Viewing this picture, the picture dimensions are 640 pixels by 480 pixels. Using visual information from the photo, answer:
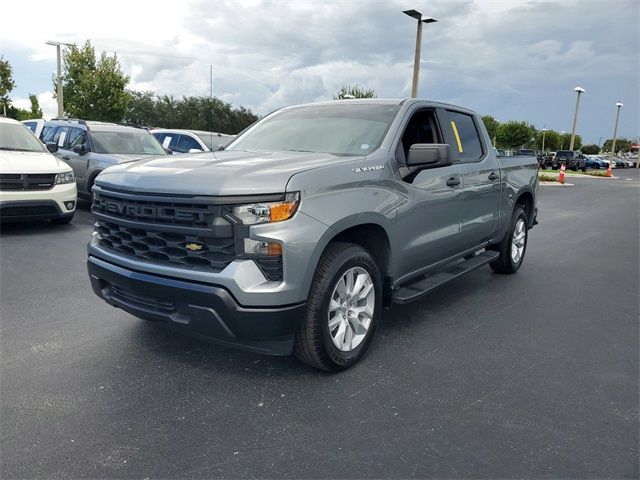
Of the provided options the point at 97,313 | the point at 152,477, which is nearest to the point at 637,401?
the point at 152,477

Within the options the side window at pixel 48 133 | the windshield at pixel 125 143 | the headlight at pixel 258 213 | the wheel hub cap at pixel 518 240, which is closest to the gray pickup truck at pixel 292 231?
the headlight at pixel 258 213

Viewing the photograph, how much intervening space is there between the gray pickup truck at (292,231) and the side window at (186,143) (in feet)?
30.7

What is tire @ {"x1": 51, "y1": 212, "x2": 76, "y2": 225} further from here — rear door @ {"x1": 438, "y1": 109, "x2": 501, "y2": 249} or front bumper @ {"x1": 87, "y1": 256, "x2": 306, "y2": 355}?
rear door @ {"x1": 438, "y1": 109, "x2": 501, "y2": 249}

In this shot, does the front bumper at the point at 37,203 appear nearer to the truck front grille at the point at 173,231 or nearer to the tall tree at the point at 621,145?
the truck front grille at the point at 173,231

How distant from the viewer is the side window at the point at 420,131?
165 inches

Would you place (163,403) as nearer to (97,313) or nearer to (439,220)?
(97,313)

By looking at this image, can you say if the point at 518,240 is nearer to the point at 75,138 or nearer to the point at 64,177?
the point at 64,177

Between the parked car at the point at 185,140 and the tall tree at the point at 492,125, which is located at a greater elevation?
the tall tree at the point at 492,125

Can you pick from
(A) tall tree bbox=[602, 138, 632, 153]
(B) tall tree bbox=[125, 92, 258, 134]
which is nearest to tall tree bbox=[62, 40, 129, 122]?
(B) tall tree bbox=[125, 92, 258, 134]

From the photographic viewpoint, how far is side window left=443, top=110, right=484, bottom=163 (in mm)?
4979

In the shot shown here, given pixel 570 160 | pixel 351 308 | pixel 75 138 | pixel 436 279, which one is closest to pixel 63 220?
pixel 75 138

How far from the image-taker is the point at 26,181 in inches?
309

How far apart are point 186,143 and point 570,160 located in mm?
40375

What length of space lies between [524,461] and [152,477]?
1.80 metres
